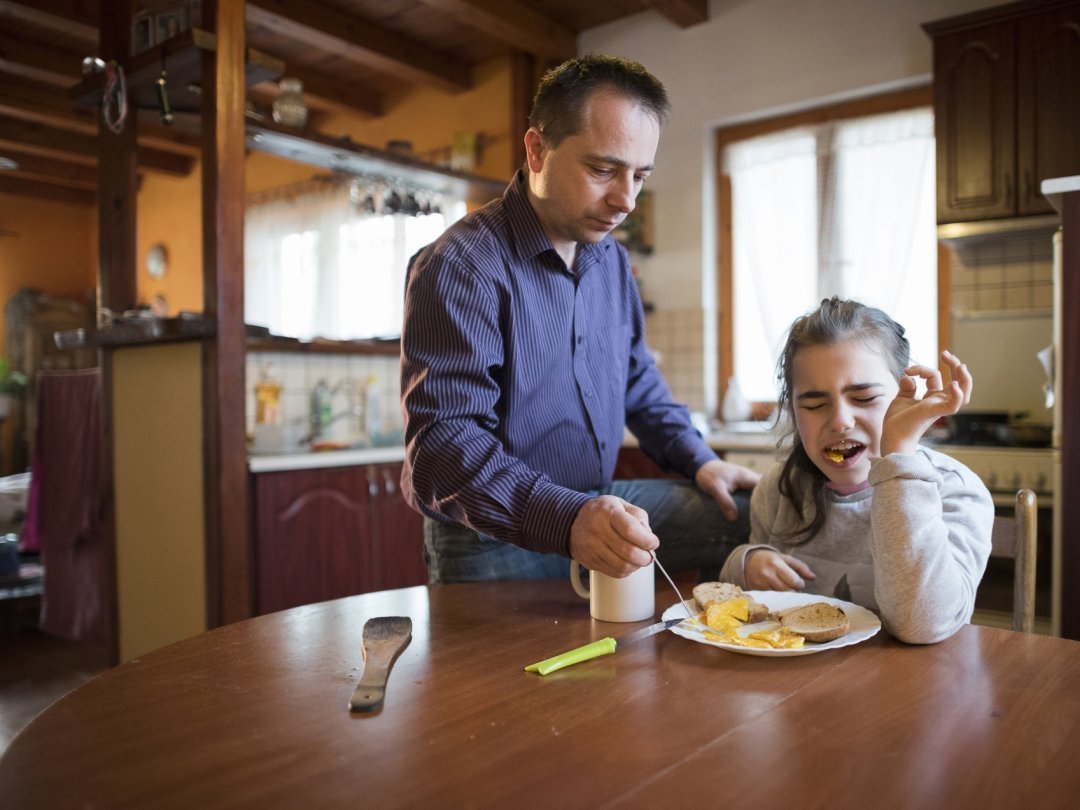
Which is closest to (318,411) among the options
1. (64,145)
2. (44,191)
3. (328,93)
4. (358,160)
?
(358,160)

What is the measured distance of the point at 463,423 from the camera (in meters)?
1.35

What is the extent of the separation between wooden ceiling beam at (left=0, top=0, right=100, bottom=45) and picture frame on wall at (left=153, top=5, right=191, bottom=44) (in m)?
1.44

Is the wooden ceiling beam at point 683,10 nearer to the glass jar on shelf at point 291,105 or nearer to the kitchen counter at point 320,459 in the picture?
the glass jar on shelf at point 291,105

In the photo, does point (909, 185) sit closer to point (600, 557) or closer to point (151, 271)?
point (600, 557)

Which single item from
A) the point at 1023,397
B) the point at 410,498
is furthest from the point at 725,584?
the point at 1023,397

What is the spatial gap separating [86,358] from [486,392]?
7.43 m

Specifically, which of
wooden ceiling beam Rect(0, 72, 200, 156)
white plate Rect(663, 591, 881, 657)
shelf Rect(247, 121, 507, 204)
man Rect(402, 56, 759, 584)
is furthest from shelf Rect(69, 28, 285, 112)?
white plate Rect(663, 591, 881, 657)

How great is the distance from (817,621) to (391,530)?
2.54 metres

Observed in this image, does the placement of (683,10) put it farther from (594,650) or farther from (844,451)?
(594,650)

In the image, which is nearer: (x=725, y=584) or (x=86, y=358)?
(x=725, y=584)

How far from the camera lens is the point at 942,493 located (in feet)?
3.86

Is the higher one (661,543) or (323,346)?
(323,346)

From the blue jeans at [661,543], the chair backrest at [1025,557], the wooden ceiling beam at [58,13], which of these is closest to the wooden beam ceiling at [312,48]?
the wooden ceiling beam at [58,13]

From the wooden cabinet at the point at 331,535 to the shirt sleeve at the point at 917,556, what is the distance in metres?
2.25
